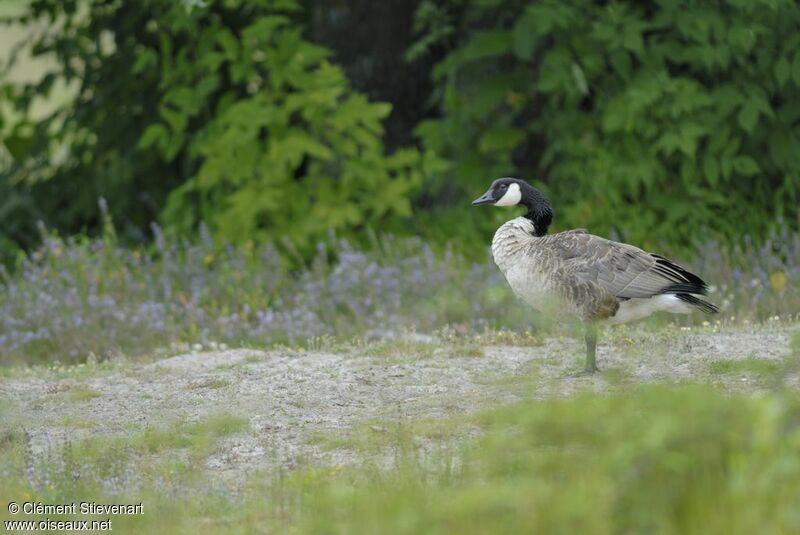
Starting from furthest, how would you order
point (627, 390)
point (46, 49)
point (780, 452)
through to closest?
point (46, 49) → point (627, 390) → point (780, 452)

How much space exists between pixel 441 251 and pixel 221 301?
2057mm

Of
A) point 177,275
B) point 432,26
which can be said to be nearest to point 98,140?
point 177,275

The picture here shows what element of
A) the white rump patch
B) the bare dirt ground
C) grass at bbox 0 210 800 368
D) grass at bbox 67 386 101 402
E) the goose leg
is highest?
the white rump patch

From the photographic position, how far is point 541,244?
272 inches

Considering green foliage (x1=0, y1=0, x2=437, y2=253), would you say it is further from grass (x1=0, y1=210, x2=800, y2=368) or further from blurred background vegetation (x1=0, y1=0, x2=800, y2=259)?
grass (x1=0, y1=210, x2=800, y2=368)

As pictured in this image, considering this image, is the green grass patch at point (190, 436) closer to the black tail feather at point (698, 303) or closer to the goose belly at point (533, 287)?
the goose belly at point (533, 287)

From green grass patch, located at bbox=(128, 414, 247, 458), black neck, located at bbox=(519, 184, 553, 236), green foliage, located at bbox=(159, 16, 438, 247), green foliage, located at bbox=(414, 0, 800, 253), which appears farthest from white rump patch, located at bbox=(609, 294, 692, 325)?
green foliage, located at bbox=(159, 16, 438, 247)

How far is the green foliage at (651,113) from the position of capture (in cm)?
973

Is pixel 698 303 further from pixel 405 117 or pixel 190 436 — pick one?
pixel 405 117

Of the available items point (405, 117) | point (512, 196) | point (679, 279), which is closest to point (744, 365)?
point (679, 279)

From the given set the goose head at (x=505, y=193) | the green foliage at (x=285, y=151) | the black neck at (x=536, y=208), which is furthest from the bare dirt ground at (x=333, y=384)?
the green foliage at (x=285, y=151)

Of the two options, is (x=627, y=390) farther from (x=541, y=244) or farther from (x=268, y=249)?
(x=268, y=249)

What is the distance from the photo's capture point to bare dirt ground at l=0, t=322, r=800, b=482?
5930 millimetres

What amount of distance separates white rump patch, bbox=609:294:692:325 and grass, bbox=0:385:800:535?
1.61 metres
